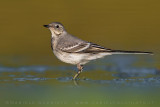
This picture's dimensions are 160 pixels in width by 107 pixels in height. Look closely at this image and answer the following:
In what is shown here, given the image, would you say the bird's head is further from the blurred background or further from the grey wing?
the blurred background

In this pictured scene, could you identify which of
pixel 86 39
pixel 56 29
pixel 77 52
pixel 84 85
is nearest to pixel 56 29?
pixel 56 29

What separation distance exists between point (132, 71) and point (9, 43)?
851 cm

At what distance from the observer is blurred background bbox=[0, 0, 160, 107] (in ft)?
34.1

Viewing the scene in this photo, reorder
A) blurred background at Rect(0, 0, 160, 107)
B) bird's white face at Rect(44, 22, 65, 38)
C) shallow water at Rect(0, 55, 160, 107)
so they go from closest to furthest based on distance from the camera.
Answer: shallow water at Rect(0, 55, 160, 107) < blurred background at Rect(0, 0, 160, 107) < bird's white face at Rect(44, 22, 65, 38)

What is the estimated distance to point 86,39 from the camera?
21.7 meters

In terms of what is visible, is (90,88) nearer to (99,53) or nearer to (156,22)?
(99,53)

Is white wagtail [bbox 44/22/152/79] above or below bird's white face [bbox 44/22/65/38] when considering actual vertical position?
below

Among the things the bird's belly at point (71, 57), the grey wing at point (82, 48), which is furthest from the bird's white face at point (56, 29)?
the bird's belly at point (71, 57)

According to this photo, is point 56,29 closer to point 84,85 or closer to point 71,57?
point 71,57

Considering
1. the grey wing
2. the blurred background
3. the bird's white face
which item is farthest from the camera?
the bird's white face

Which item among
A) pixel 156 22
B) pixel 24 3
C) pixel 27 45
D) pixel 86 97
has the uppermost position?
pixel 24 3

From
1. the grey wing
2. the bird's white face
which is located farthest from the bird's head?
the grey wing

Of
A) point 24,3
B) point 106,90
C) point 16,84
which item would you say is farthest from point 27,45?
point 106,90

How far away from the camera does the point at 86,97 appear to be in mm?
9891
